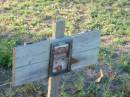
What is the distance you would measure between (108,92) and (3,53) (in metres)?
1.34

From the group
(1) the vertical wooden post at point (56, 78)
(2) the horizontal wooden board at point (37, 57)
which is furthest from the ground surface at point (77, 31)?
(2) the horizontal wooden board at point (37, 57)

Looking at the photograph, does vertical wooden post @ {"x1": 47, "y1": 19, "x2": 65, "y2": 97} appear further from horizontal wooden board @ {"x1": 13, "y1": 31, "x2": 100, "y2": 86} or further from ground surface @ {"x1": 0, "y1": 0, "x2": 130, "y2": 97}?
ground surface @ {"x1": 0, "y1": 0, "x2": 130, "y2": 97}

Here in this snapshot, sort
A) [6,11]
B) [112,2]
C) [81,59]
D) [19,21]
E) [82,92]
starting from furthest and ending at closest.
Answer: [112,2] → [6,11] → [19,21] → [82,92] → [81,59]

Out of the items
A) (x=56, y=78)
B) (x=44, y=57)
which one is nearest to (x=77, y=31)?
(x=56, y=78)

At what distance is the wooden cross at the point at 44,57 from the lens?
3.02m

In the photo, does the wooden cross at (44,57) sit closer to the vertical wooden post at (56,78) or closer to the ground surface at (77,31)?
the vertical wooden post at (56,78)

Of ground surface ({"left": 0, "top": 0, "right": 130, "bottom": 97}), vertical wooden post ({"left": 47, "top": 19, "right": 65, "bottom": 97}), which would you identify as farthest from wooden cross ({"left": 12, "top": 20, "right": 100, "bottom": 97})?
ground surface ({"left": 0, "top": 0, "right": 130, "bottom": 97})

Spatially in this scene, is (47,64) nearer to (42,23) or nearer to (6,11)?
(42,23)

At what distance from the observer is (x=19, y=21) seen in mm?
6309

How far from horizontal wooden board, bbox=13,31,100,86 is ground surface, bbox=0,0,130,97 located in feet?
3.38

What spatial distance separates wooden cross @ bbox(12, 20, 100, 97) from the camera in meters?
3.02

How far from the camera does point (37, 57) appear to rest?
308 centimetres

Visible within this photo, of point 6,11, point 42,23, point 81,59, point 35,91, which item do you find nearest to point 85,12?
point 42,23

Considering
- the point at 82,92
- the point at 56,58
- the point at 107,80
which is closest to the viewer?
the point at 56,58
